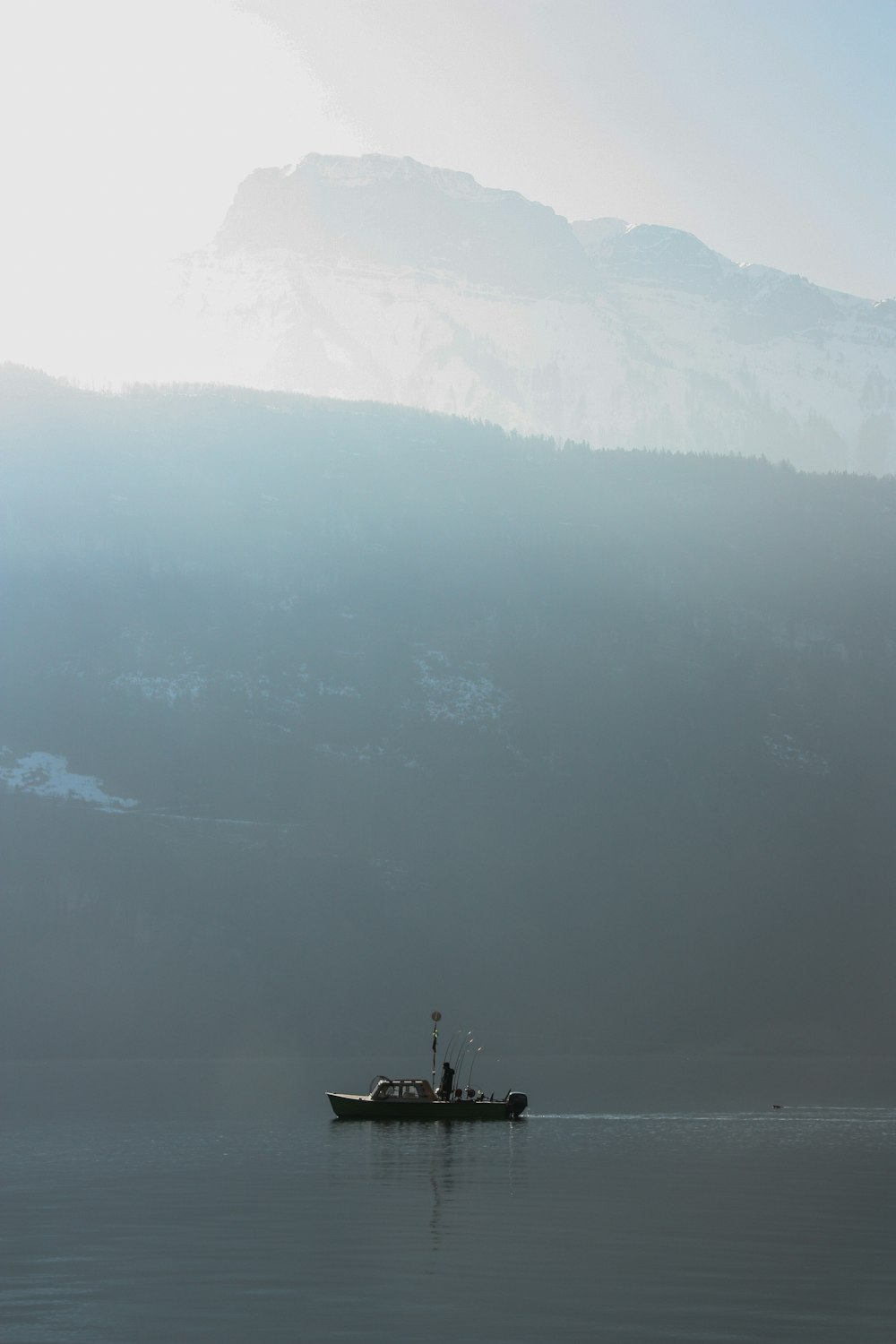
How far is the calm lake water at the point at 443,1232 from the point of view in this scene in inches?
1353

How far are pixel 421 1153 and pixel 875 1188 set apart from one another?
21952 mm

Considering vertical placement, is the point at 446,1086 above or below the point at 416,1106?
above

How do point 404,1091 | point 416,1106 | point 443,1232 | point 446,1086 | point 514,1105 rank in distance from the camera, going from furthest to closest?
1. point 446,1086
2. point 514,1105
3. point 404,1091
4. point 416,1106
5. point 443,1232

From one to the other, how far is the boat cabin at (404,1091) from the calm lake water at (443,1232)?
5.30ft

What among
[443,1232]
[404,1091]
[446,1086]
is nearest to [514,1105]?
[446,1086]

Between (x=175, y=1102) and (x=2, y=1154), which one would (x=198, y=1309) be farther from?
(x=175, y=1102)

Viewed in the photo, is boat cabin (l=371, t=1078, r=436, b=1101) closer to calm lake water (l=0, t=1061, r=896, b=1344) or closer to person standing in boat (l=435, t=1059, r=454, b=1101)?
person standing in boat (l=435, t=1059, r=454, b=1101)

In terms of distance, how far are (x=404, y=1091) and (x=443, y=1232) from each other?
44.3m

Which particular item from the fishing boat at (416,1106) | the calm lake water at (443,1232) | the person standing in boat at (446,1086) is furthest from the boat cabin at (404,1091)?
the calm lake water at (443,1232)

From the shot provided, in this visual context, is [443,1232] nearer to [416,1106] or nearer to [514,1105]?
[416,1106]

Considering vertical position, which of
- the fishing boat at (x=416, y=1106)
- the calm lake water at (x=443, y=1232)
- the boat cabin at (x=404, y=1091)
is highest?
the boat cabin at (x=404, y=1091)

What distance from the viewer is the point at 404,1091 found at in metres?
90.9

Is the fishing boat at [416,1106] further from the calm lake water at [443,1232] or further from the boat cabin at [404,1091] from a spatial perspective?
the calm lake water at [443,1232]

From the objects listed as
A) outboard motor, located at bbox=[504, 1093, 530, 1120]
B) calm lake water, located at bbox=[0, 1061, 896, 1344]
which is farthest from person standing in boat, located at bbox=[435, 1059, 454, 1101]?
outboard motor, located at bbox=[504, 1093, 530, 1120]
